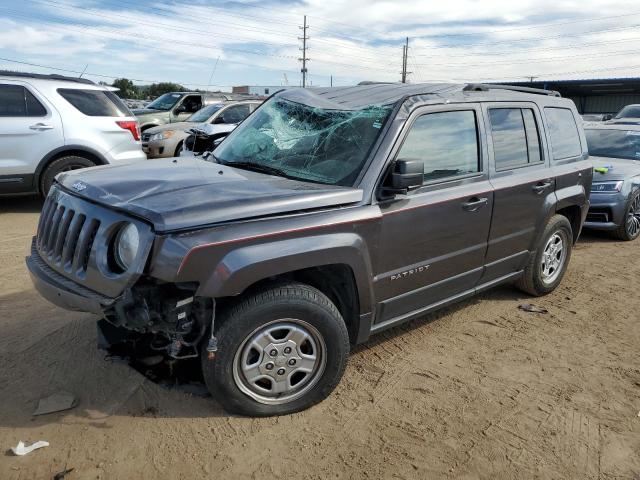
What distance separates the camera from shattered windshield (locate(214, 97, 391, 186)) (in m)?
3.40

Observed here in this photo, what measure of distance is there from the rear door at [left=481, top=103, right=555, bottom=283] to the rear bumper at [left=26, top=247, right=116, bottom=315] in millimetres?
2854

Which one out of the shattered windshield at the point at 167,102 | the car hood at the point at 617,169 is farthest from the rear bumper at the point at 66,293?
the shattered windshield at the point at 167,102

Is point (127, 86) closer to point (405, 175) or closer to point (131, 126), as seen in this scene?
point (131, 126)

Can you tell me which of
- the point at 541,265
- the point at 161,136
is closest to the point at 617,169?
the point at 541,265

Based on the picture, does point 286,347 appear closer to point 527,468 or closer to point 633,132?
point 527,468

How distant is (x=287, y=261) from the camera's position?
9.29 ft

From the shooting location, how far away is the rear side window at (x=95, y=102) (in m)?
7.88

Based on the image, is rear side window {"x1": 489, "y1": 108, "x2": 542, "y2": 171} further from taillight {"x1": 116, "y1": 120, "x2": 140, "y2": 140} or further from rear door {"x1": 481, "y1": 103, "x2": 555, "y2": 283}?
taillight {"x1": 116, "y1": 120, "x2": 140, "y2": 140}

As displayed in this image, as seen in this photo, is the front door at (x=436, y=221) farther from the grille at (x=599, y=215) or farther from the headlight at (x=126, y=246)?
the grille at (x=599, y=215)

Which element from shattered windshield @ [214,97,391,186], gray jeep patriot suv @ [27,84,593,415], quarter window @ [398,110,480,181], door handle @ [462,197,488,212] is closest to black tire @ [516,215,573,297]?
gray jeep patriot suv @ [27,84,593,415]

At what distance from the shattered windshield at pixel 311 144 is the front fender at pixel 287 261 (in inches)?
17.8

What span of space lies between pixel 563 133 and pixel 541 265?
49.8 inches

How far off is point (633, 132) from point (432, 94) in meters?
6.39

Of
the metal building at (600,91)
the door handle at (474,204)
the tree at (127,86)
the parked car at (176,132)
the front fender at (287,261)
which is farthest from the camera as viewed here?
the tree at (127,86)
